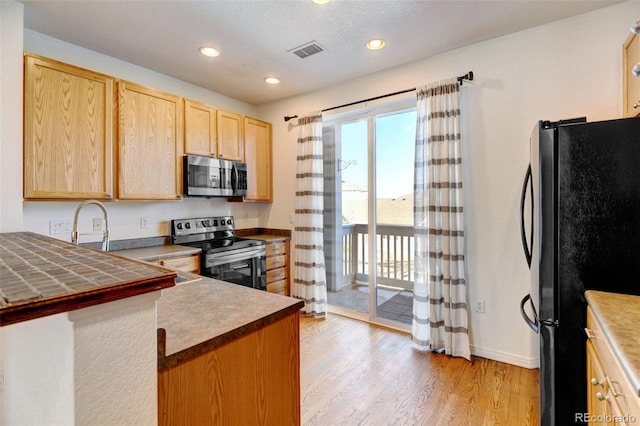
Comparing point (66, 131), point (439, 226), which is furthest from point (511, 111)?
point (66, 131)

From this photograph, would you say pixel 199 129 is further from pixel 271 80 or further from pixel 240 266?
pixel 240 266

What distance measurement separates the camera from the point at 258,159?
12.6ft

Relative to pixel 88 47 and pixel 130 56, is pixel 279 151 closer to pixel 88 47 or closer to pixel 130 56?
pixel 130 56

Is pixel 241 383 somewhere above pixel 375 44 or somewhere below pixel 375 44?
below

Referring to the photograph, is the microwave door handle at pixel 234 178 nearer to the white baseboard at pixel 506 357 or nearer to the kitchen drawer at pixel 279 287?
the kitchen drawer at pixel 279 287

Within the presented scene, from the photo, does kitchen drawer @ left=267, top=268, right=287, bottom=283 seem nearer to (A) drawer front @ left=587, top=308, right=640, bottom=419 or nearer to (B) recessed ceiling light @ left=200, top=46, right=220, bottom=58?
(B) recessed ceiling light @ left=200, top=46, right=220, bottom=58

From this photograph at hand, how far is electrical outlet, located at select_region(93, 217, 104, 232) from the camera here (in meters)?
2.67

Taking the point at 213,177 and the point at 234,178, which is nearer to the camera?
the point at 213,177

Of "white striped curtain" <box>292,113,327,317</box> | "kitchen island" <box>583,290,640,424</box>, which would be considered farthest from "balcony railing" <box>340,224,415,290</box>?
"kitchen island" <box>583,290,640,424</box>

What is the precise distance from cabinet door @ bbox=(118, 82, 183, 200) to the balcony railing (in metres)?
2.00

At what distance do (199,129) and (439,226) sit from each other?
2582mm

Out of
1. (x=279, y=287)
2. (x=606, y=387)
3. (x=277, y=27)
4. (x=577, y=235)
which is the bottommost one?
(x=279, y=287)

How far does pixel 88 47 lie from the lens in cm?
259

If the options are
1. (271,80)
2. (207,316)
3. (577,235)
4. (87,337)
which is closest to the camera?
(87,337)
